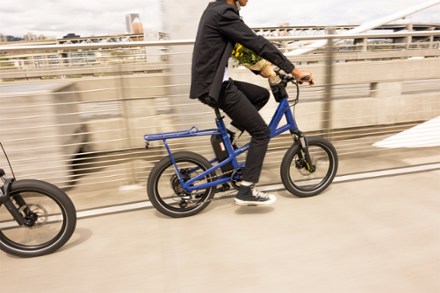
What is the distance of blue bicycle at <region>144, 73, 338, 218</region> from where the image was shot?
3.18 m

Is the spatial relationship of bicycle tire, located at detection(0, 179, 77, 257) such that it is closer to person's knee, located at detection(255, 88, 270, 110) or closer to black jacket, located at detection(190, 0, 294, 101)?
black jacket, located at detection(190, 0, 294, 101)

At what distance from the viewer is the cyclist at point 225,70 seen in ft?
9.11

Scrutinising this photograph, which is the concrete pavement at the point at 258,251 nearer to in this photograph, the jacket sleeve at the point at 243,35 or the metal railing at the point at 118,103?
the metal railing at the point at 118,103

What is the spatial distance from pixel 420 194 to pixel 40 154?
414 cm

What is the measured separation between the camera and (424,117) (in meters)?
6.62

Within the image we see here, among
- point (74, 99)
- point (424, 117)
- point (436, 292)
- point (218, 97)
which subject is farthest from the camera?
point (424, 117)

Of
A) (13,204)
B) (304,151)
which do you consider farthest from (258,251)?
(13,204)

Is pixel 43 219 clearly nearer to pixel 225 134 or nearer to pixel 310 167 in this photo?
pixel 225 134

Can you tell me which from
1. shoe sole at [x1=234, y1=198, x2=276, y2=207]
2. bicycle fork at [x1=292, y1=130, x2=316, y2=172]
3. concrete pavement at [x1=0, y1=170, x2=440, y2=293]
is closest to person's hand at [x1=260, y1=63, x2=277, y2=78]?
bicycle fork at [x1=292, y1=130, x2=316, y2=172]

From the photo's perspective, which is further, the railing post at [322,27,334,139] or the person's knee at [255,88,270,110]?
the railing post at [322,27,334,139]

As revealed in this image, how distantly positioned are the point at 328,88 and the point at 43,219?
345cm

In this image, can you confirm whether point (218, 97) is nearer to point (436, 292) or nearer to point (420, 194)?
point (436, 292)

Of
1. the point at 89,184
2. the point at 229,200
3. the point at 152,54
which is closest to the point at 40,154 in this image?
the point at 89,184

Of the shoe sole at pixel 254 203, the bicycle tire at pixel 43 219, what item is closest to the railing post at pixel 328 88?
the shoe sole at pixel 254 203
